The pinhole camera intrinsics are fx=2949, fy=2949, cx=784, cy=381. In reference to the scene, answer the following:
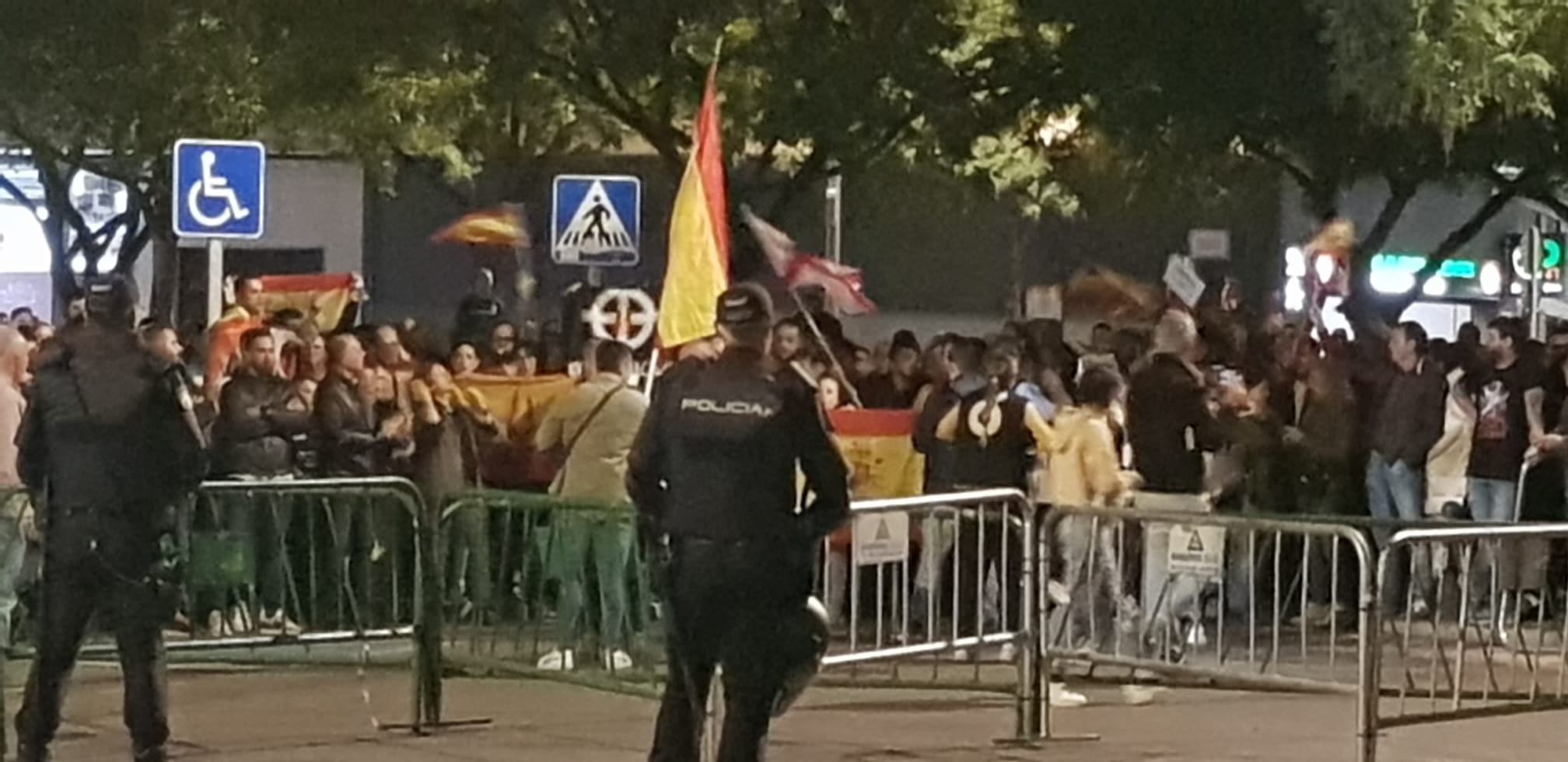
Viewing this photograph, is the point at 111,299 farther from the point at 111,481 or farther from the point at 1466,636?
the point at 1466,636

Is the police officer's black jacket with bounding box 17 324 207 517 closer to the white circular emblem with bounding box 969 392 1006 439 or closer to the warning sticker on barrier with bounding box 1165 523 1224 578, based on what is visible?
the warning sticker on barrier with bounding box 1165 523 1224 578

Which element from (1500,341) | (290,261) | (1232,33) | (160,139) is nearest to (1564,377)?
(1500,341)

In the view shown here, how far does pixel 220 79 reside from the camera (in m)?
23.1

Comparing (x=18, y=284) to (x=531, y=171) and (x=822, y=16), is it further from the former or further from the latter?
(x=822, y=16)

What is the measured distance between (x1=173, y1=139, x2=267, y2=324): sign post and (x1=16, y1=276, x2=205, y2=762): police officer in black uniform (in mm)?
5717

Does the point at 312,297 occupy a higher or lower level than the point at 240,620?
higher

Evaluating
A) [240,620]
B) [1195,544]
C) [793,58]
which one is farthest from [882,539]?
[793,58]

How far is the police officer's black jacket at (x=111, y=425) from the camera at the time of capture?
10008 millimetres

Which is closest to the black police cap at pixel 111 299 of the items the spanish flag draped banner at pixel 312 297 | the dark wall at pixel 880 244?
the spanish flag draped banner at pixel 312 297

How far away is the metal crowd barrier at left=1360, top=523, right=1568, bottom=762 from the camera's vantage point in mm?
10625

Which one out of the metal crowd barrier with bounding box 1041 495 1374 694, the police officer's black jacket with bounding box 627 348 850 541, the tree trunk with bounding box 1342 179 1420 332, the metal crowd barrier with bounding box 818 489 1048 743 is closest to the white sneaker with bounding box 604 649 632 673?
the metal crowd barrier with bounding box 818 489 1048 743

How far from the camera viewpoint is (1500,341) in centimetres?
→ 1812

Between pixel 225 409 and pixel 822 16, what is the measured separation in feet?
20.3

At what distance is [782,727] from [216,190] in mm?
4985
